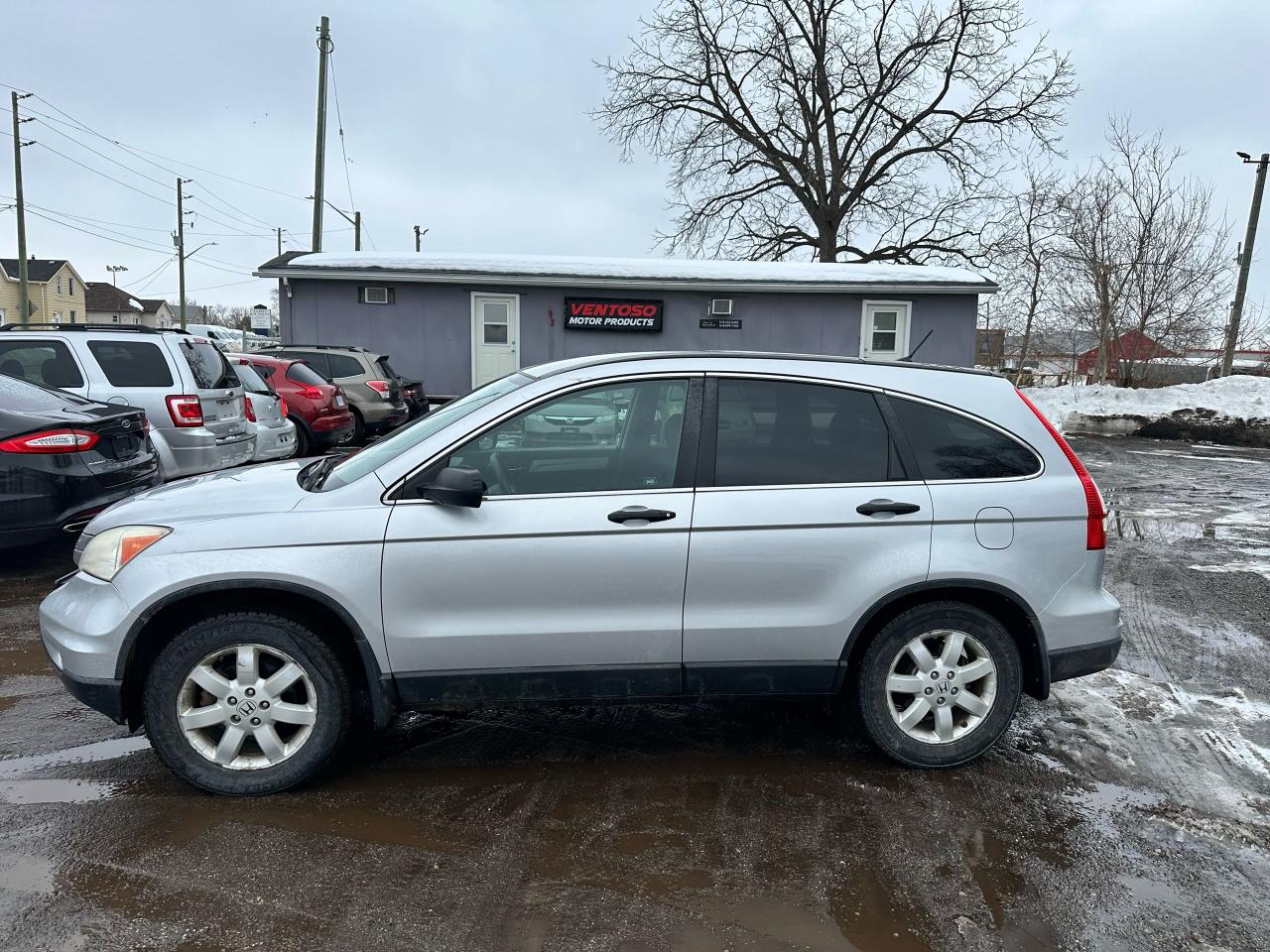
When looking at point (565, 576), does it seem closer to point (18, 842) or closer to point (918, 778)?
point (918, 778)

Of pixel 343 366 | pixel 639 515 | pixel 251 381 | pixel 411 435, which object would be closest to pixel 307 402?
pixel 251 381

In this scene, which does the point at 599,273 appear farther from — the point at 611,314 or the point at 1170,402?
the point at 1170,402

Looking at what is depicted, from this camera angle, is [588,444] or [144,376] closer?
[588,444]

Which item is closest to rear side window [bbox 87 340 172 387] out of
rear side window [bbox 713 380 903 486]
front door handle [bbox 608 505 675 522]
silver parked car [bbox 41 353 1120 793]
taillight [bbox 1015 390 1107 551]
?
silver parked car [bbox 41 353 1120 793]

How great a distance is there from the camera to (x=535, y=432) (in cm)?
344

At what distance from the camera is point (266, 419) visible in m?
9.82

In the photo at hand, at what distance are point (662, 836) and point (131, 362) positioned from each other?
7.00 meters

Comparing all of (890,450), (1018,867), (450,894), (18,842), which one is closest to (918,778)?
(1018,867)

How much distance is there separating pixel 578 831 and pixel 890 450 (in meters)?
1.90

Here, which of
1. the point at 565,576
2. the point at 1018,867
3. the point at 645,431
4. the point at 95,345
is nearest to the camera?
the point at 1018,867

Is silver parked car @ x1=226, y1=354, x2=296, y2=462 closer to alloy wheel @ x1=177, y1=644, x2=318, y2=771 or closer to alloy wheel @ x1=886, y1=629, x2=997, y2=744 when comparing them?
alloy wheel @ x1=177, y1=644, x2=318, y2=771

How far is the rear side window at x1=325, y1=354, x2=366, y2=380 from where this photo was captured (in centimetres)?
1387

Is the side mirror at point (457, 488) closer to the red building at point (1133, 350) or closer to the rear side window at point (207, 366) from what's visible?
the rear side window at point (207, 366)

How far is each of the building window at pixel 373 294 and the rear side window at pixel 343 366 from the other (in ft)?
14.0
